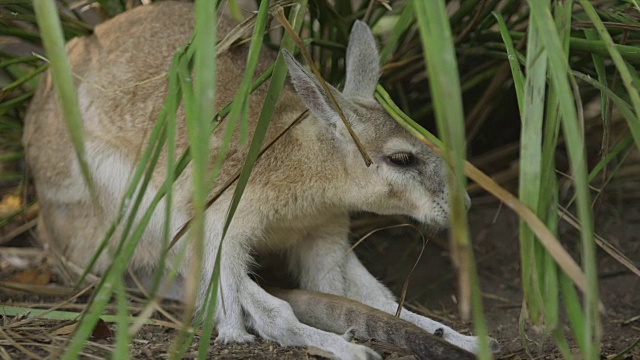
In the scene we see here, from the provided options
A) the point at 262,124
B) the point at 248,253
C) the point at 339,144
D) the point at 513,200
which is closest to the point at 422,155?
the point at 339,144

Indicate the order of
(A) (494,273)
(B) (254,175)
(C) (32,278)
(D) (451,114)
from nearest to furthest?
(D) (451,114), (B) (254,175), (C) (32,278), (A) (494,273)

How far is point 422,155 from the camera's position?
3.72 m

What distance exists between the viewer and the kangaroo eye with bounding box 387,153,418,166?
12.2 feet

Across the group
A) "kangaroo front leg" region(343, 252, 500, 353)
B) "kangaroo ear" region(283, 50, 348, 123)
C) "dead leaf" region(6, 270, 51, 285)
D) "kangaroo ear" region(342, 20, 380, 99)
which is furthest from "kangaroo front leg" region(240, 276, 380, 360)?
"dead leaf" region(6, 270, 51, 285)

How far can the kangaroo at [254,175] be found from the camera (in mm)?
3662

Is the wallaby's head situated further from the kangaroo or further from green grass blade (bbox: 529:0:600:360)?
green grass blade (bbox: 529:0:600:360)

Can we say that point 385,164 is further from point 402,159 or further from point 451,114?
point 451,114

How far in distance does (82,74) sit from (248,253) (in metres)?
1.27

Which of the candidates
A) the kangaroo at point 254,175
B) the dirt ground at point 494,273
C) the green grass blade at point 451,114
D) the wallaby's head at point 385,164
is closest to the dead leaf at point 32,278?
the dirt ground at point 494,273

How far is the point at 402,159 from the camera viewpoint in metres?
3.73

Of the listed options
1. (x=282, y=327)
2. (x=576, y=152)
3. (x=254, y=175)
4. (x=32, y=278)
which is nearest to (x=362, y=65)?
(x=254, y=175)

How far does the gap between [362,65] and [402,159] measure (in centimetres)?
47

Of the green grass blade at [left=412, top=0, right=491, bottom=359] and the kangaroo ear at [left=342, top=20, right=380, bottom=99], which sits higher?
the kangaroo ear at [left=342, top=20, right=380, bottom=99]

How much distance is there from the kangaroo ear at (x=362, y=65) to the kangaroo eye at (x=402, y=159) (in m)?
0.32
